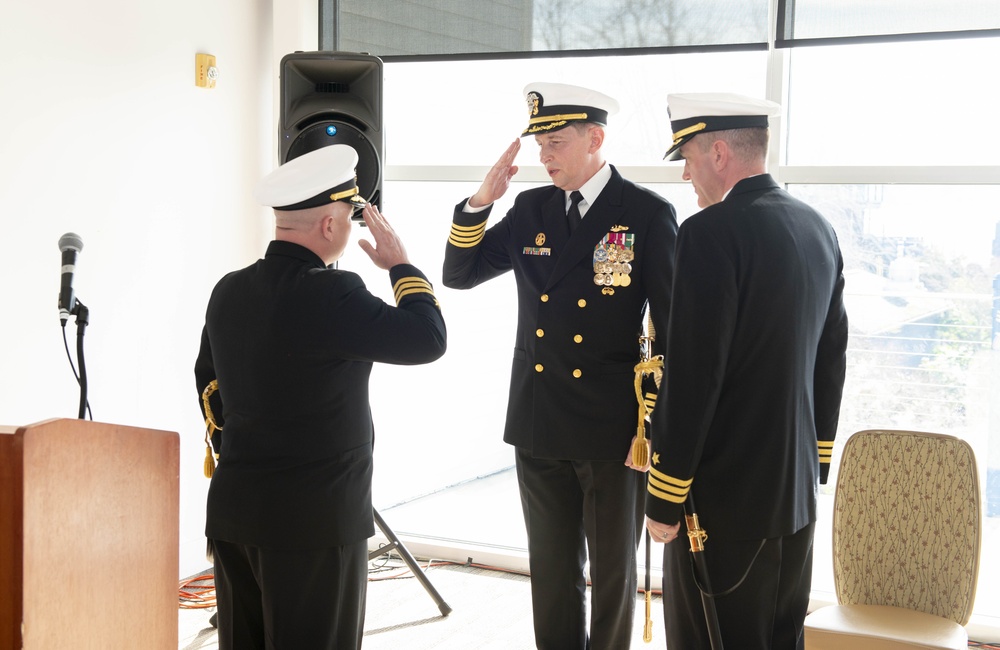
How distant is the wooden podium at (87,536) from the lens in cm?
150

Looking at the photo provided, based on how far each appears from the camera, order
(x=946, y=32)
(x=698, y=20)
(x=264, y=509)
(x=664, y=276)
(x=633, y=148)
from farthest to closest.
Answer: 1. (x=633, y=148)
2. (x=698, y=20)
3. (x=946, y=32)
4. (x=664, y=276)
5. (x=264, y=509)

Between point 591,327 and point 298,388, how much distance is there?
3.18 feet

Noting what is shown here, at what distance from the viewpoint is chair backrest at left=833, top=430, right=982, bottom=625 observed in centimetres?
263

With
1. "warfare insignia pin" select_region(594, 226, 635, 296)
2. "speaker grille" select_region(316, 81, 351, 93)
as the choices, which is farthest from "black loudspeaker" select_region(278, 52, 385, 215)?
"warfare insignia pin" select_region(594, 226, 635, 296)

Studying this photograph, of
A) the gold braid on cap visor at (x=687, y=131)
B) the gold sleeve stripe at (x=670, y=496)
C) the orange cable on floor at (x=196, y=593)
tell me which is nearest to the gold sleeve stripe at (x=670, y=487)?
the gold sleeve stripe at (x=670, y=496)

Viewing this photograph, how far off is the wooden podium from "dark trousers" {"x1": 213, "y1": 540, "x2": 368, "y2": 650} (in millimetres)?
128

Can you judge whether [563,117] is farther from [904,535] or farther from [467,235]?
[904,535]

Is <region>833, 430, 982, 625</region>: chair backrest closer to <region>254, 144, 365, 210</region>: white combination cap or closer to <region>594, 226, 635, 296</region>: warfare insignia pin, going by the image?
<region>594, 226, 635, 296</region>: warfare insignia pin

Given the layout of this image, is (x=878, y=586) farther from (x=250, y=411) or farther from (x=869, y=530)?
(x=250, y=411)

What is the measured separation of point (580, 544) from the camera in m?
2.79

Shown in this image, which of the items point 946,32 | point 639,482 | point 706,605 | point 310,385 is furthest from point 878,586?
point 946,32

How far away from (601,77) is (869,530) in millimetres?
2153

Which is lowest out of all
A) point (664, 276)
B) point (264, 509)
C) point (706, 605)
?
point (706, 605)

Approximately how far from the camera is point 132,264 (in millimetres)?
3865
